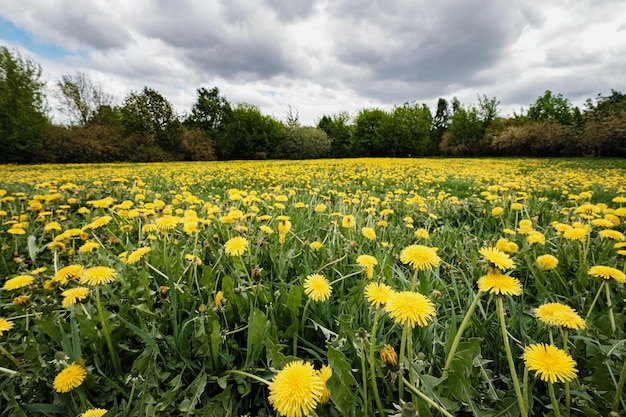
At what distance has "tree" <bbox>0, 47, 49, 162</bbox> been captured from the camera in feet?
62.4

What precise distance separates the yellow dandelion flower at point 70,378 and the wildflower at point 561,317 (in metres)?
1.56

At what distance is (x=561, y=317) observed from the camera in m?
0.86

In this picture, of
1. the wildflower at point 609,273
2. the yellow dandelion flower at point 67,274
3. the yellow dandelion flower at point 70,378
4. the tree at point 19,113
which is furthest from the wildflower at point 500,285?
the tree at point 19,113

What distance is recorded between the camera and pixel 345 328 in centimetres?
110

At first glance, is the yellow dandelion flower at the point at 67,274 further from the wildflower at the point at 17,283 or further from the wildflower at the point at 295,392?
the wildflower at the point at 295,392

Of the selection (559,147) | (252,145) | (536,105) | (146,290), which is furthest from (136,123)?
(536,105)

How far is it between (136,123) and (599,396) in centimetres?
3352

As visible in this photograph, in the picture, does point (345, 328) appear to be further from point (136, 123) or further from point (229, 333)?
point (136, 123)

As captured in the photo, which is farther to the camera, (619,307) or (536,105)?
(536,105)

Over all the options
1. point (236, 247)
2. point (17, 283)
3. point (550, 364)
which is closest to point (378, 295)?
point (550, 364)

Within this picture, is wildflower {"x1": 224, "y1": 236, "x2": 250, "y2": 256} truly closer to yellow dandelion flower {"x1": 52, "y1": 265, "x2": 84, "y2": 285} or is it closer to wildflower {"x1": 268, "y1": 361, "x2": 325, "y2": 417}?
yellow dandelion flower {"x1": 52, "y1": 265, "x2": 84, "y2": 285}

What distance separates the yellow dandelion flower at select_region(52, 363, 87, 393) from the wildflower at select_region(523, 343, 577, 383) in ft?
4.64

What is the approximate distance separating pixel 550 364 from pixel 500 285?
0.22 m

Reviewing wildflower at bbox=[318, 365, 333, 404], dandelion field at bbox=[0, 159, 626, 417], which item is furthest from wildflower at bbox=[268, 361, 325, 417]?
wildflower at bbox=[318, 365, 333, 404]
